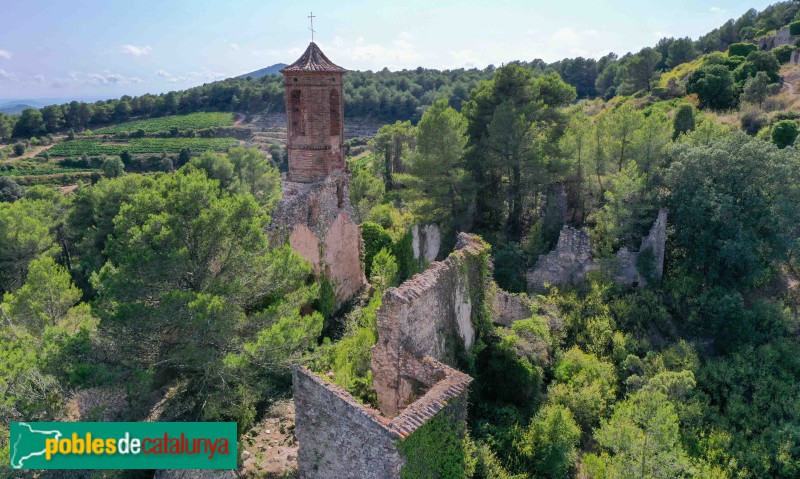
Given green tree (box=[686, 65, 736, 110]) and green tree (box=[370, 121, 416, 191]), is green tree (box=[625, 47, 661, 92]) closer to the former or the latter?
green tree (box=[686, 65, 736, 110])

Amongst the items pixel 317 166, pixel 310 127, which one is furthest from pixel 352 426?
pixel 310 127

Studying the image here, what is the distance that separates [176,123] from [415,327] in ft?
233

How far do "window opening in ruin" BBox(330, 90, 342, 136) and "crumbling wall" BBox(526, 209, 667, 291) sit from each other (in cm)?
894

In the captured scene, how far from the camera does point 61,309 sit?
15430mm

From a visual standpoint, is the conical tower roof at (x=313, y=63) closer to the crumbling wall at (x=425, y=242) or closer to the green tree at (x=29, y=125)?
the crumbling wall at (x=425, y=242)

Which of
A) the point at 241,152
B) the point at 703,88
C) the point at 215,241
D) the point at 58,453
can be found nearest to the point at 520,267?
the point at 215,241

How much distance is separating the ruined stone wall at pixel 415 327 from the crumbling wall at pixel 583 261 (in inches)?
250

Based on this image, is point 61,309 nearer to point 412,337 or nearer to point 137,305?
point 137,305

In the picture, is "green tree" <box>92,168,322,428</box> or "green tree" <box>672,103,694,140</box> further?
"green tree" <box>672,103,694,140</box>

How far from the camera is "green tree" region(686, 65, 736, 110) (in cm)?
3234

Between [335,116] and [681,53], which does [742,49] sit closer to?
[681,53]

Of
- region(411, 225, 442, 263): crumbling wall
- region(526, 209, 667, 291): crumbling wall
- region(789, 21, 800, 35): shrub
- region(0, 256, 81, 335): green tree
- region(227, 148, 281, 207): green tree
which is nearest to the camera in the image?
region(0, 256, 81, 335): green tree

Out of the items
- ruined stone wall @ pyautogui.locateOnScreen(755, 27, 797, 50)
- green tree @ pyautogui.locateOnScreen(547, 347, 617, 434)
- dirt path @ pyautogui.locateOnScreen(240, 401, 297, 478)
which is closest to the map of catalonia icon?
dirt path @ pyautogui.locateOnScreen(240, 401, 297, 478)

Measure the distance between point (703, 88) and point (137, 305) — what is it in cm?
3529
